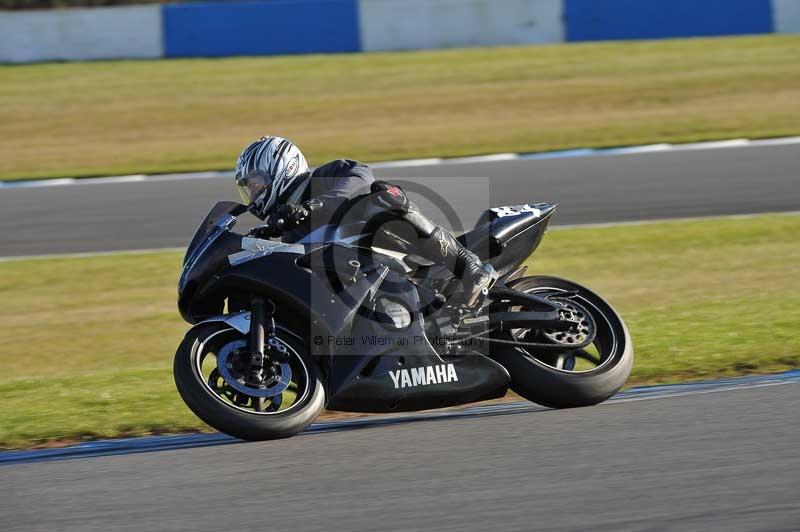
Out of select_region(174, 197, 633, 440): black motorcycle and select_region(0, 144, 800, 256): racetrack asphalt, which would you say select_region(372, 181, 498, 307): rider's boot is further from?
select_region(0, 144, 800, 256): racetrack asphalt

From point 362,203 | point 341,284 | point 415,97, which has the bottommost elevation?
point 415,97

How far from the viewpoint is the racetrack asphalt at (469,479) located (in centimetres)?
402

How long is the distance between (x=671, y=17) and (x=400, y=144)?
29.7 feet

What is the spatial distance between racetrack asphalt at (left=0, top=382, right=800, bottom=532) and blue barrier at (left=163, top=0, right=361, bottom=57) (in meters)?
18.2

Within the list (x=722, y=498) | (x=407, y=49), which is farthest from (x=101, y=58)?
(x=722, y=498)

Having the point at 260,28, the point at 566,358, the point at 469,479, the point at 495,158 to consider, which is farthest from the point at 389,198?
the point at 260,28

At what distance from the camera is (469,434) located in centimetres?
520

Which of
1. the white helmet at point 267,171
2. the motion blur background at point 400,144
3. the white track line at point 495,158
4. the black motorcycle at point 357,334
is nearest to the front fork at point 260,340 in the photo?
the black motorcycle at point 357,334

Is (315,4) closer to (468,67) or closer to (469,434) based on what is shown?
(468,67)

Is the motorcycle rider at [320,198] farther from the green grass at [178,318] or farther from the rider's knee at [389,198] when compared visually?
the green grass at [178,318]

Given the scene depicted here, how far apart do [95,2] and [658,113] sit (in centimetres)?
1544

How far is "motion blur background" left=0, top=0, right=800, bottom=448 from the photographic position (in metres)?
7.80

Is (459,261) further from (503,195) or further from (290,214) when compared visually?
(503,195)

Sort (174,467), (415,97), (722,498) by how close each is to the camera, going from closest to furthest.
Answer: (722,498), (174,467), (415,97)
